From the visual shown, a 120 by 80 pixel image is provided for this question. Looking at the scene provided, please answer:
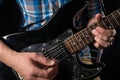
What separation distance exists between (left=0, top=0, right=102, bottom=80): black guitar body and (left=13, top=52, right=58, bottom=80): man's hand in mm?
73

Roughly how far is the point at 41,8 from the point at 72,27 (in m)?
0.16

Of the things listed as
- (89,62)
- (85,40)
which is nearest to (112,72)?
(89,62)

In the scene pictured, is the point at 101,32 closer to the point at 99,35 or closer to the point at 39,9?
the point at 99,35

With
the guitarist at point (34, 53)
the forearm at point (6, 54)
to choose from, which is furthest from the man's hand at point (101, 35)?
the forearm at point (6, 54)

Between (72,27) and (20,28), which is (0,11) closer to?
(20,28)

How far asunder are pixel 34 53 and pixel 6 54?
12cm

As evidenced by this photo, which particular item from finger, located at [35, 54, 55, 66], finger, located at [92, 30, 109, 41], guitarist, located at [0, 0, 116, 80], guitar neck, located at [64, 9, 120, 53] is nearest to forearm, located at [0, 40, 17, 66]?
guitarist, located at [0, 0, 116, 80]

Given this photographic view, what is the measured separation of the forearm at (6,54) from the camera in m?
1.07

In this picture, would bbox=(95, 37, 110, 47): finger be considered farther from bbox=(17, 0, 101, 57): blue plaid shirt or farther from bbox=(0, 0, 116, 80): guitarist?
bbox=(17, 0, 101, 57): blue plaid shirt

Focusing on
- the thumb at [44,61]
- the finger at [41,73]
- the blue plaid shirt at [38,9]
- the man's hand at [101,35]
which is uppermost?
the blue plaid shirt at [38,9]

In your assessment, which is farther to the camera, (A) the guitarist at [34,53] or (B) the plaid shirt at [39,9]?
(B) the plaid shirt at [39,9]

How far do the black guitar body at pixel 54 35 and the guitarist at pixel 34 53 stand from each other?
41 mm

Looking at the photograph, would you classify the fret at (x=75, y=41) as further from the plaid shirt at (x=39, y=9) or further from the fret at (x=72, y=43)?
the plaid shirt at (x=39, y=9)

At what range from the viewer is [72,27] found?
111cm
